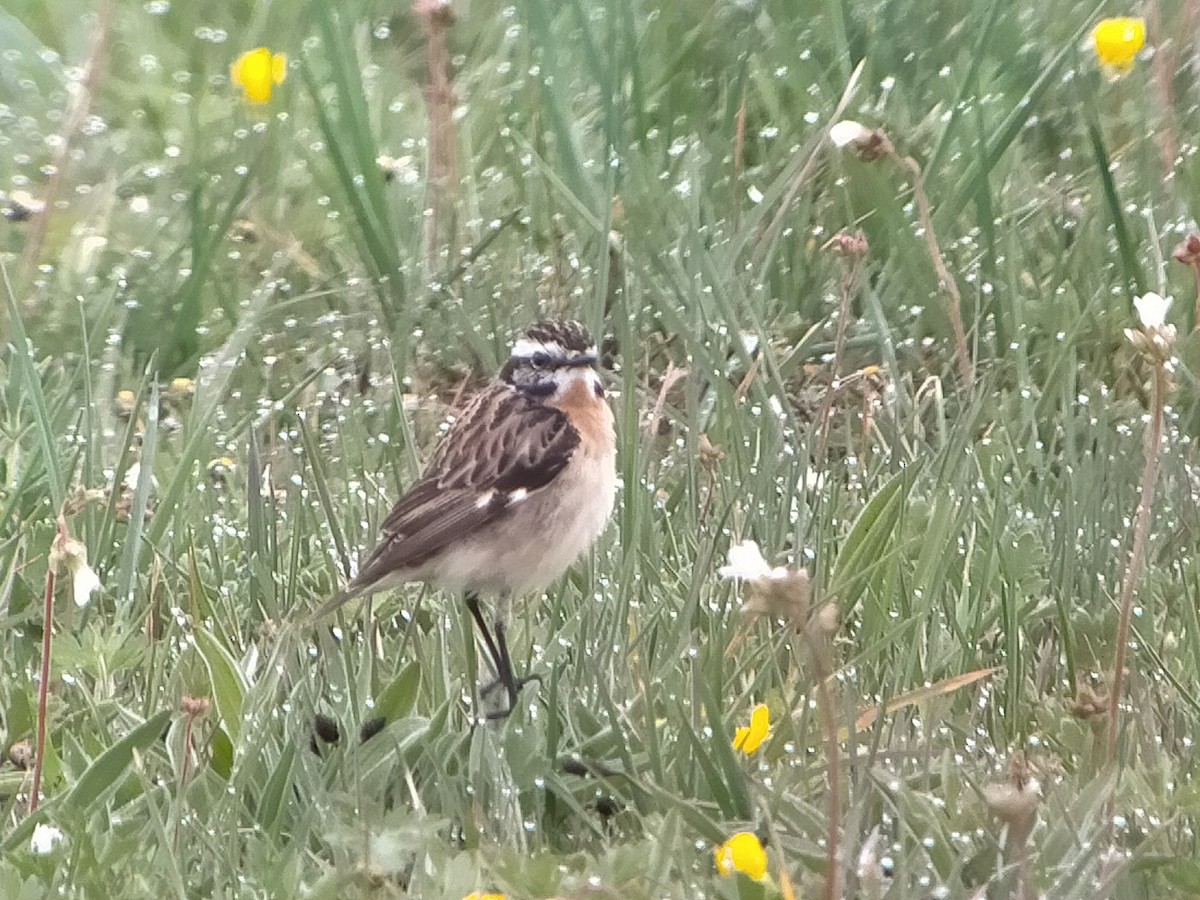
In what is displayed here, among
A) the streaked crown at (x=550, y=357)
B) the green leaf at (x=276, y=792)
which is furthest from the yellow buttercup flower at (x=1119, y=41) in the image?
the green leaf at (x=276, y=792)

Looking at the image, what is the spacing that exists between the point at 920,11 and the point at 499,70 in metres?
1.56

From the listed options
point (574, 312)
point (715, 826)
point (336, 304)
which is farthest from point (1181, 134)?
point (715, 826)

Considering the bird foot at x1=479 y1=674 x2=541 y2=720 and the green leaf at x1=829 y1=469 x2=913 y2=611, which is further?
the green leaf at x1=829 y1=469 x2=913 y2=611

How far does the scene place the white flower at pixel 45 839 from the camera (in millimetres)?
3506

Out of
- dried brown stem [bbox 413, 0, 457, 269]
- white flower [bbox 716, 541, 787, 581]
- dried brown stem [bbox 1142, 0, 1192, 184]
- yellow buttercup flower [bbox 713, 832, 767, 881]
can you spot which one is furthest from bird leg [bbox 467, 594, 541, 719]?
dried brown stem [bbox 1142, 0, 1192, 184]

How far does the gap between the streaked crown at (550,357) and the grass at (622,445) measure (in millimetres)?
128

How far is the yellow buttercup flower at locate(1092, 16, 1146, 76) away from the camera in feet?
21.4

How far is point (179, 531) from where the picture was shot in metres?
5.17

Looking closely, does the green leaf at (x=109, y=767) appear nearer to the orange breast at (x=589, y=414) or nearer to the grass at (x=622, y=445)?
the grass at (x=622, y=445)

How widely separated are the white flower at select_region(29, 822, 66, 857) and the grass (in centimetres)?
4

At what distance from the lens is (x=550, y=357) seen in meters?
5.41

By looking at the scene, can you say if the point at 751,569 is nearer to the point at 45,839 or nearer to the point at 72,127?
the point at 45,839

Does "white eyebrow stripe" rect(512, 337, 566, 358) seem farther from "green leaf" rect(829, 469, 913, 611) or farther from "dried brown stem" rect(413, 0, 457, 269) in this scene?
"dried brown stem" rect(413, 0, 457, 269)

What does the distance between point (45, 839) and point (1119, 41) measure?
171 inches
